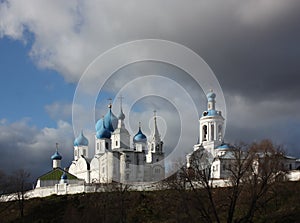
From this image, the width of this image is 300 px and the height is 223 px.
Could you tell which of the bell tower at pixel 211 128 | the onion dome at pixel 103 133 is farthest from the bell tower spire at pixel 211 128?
the onion dome at pixel 103 133

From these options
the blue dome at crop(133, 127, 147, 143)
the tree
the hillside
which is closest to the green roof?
the blue dome at crop(133, 127, 147, 143)

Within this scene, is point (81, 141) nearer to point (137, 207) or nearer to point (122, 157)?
point (122, 157)

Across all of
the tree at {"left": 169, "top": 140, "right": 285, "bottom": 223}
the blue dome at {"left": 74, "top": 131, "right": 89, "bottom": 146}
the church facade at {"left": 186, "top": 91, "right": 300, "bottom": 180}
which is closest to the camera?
the tree at {"left": 169, "top": 140, "right": 285, "bottom": 223}

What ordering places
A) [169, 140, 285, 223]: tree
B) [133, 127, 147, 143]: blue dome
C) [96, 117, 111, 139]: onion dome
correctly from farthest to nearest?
[133, 127, 147, 143]: blue dome < [96, 117, 111, 139]: onion dome < [169, 140, 285, 223]: tree

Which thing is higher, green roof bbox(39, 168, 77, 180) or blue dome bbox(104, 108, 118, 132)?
blue dome bbox(104, 108, 118, 132)

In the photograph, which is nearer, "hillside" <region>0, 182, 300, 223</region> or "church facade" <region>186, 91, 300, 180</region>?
"hillside" <region>0, 182, 300, 223</region>

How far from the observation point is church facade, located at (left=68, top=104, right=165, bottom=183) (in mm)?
74000

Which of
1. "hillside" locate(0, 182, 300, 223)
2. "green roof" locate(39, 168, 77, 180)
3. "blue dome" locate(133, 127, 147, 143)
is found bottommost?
"hillside" locate(0, 182, 300, 223)

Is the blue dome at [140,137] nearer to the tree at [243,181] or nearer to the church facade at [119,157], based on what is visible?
the church facade at [119,157]

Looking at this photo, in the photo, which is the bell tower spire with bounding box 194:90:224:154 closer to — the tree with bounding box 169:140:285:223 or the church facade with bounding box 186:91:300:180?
the church facade with bounding box 186:91:300:180

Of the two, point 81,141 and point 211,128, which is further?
point 81,141

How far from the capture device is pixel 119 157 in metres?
74.5

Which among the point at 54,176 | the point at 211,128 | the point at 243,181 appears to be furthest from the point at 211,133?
the point at 243,181

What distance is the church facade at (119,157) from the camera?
74.0 metres
